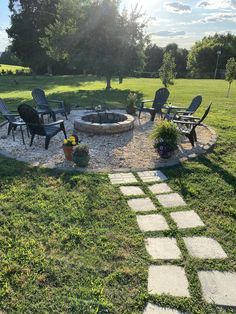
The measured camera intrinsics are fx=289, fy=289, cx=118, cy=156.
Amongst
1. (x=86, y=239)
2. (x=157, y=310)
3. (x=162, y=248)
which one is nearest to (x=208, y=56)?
A: (x=162, y=248)

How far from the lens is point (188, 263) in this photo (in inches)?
119

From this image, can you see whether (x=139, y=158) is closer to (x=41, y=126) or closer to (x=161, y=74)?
(x=41, y=126)

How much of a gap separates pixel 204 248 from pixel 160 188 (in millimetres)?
1536

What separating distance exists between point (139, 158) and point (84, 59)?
12.3 metres

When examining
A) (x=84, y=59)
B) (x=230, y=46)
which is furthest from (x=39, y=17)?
(x=230, y=46)

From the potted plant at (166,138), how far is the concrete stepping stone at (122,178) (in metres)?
0.98

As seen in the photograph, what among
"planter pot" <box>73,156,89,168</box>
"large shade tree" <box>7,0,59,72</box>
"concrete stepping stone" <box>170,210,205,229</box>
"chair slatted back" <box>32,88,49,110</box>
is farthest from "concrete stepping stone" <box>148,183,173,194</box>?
"large shade tree" <box>7,0,59,72</box>

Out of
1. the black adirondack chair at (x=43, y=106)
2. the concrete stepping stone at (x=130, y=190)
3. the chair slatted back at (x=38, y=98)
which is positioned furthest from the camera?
the chair slatted back at (x=38, y=98)

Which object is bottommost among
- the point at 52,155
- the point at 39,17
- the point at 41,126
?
the point at 52,155

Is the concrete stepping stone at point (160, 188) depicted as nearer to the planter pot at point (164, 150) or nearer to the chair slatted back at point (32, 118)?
the planter pot at point (164, 150)

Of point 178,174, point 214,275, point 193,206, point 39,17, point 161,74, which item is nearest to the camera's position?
point 214,275

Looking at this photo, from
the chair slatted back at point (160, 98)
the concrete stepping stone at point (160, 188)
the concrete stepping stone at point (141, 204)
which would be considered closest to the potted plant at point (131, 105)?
the chair slatted back at point (160, 98)

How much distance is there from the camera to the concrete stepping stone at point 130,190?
448cm

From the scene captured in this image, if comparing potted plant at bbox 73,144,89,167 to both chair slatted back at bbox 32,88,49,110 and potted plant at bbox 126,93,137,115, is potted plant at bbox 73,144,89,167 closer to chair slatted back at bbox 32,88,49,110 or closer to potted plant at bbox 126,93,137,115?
chair slatted back at bbox 32,88,49,110
